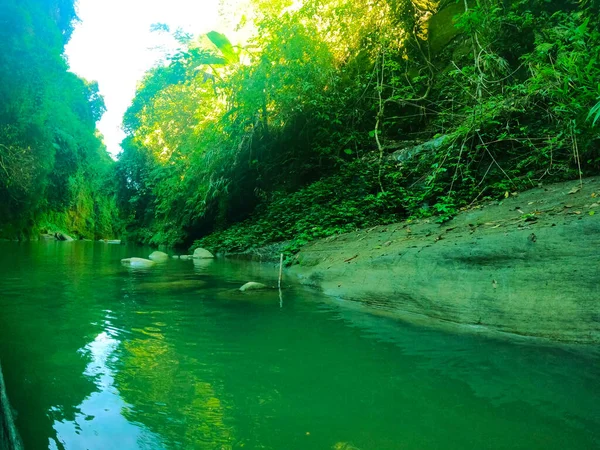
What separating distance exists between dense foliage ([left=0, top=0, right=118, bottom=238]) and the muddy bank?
16740mm

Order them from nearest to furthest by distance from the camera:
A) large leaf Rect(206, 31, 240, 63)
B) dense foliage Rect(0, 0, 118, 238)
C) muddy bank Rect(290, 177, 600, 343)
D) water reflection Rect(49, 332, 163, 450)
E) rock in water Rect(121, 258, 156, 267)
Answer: water reflection Rect(49, 332, 163, 450) → muddy bank Rect(290, 177, 600, 343) → rock in water Rect(121, 258, 156, 267) → large leaf Rect(206, 31, 240, 63) → dense foliage Rect(0, 0, 118, 238)

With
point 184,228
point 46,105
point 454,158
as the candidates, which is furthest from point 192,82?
point 454,158

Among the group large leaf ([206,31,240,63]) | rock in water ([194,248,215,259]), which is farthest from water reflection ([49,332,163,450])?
large leaf ([206,31,240,63])

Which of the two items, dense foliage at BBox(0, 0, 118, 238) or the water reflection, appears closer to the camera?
the water reflection

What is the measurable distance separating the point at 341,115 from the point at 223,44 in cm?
670

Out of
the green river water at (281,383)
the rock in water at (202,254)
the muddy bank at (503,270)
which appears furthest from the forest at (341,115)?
the green river water at (281,383)

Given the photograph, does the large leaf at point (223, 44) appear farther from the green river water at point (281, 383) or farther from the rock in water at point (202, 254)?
the green river water at point (281, 383)

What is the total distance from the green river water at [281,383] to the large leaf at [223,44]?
13.2m

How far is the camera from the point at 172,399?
2311 mm

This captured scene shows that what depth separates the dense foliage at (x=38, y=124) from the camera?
16281 mm

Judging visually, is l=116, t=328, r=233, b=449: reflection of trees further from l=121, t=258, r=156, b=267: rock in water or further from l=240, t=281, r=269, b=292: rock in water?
l=121, t=258, r=156, b=267: rock in water

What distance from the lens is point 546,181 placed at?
22.1 feet

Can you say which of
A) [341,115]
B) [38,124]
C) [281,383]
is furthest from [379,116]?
[38,124]

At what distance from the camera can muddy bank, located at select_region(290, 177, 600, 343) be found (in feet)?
11.8
